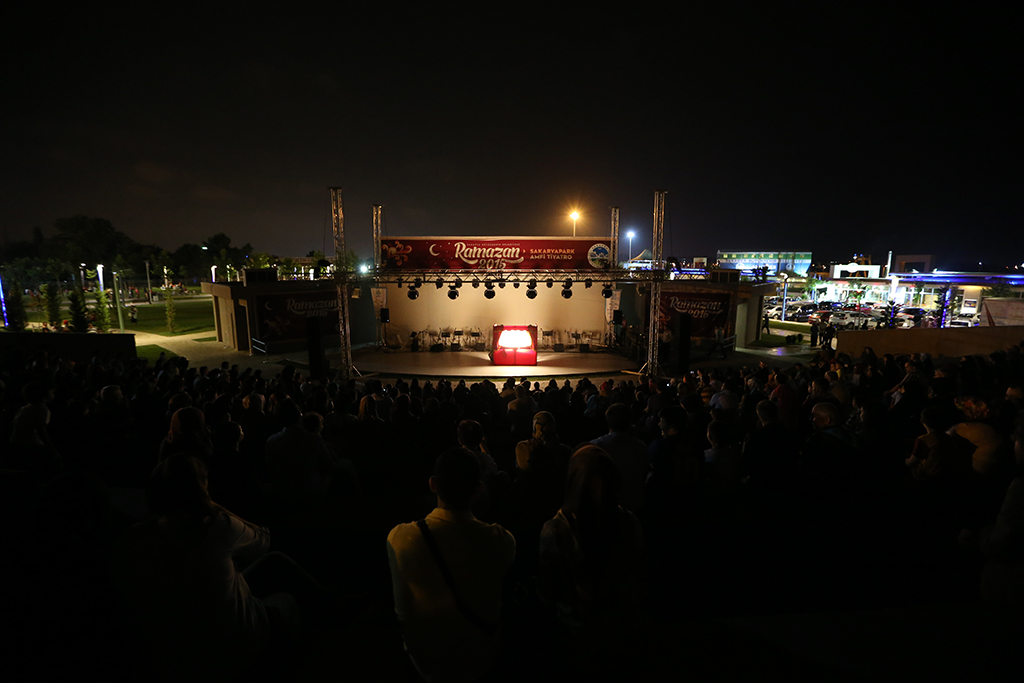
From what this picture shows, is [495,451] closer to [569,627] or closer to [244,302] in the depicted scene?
[569,627]

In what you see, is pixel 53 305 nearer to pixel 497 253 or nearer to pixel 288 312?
pixel 288 312

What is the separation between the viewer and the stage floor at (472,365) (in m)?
16.9

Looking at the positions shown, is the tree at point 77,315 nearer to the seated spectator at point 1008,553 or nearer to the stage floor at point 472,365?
the stage floor at point 472,365

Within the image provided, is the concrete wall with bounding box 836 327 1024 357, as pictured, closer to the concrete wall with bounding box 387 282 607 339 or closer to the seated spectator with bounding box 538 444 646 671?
the concrete wall with bounding box 387 282 607 339

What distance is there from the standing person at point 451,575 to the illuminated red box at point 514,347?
16746 millimetres

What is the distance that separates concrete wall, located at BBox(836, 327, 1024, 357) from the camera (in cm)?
1474

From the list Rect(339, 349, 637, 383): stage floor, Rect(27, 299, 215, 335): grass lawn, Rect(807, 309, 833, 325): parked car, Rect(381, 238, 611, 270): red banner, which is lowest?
Rect(339, 349, 637, 383): stage floor

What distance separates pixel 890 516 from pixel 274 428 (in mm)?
5264

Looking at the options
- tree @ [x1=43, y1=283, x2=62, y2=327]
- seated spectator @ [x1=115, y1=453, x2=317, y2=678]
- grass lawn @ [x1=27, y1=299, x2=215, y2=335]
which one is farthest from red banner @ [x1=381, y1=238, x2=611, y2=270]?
tree @ [x1=43, y1=283, x2=62, y2=327]

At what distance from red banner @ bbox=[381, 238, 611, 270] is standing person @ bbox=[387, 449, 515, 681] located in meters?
16.4

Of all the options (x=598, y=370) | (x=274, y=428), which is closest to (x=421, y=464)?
(x=274, y=428)

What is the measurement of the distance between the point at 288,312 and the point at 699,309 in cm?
1904

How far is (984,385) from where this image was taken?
8.44 metres

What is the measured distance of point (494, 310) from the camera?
21922 millimetres
